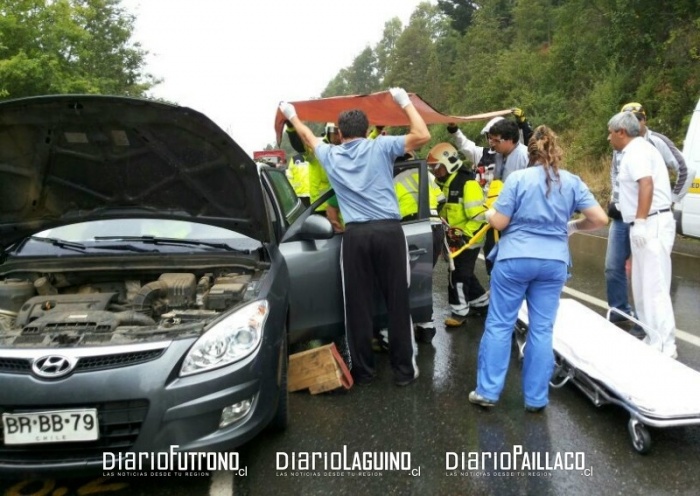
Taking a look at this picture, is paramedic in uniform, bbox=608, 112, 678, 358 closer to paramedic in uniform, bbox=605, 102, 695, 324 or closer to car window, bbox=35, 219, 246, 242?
paramedic in uniform, bbox=605, 102, 695, 324

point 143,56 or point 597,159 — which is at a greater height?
point 143,56

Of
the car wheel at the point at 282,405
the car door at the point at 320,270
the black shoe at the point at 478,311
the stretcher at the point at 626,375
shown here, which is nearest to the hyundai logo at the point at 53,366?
the car wheel at the point at 282,405

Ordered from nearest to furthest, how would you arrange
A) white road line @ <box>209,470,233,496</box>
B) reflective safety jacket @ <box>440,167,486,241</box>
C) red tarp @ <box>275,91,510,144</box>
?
white road line @ <box>209,470,233,496</box> < red tarp @ <box>275,91,510,144</box> < reflective safety jacket @ <box>440,167,486,241</box>

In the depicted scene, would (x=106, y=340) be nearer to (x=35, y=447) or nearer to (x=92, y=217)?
(x=35, y=447)

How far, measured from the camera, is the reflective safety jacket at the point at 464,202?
5516 millimetres

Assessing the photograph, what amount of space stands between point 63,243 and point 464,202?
3.51 metres

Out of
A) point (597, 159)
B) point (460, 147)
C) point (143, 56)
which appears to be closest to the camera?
point (460, 147)

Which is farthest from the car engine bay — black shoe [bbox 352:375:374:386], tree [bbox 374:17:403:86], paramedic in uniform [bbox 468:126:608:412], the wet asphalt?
tree [bbox 374:17:403:86]

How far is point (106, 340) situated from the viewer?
8.71ft

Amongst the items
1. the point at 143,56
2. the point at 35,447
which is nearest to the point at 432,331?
the point at 35,447

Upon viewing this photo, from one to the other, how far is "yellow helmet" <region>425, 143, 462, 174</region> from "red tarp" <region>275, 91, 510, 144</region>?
276 millimetres

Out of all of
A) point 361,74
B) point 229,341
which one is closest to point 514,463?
point 229,341

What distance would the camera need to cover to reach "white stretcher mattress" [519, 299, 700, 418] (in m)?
3.09

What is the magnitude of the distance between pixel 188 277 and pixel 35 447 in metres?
1.26
